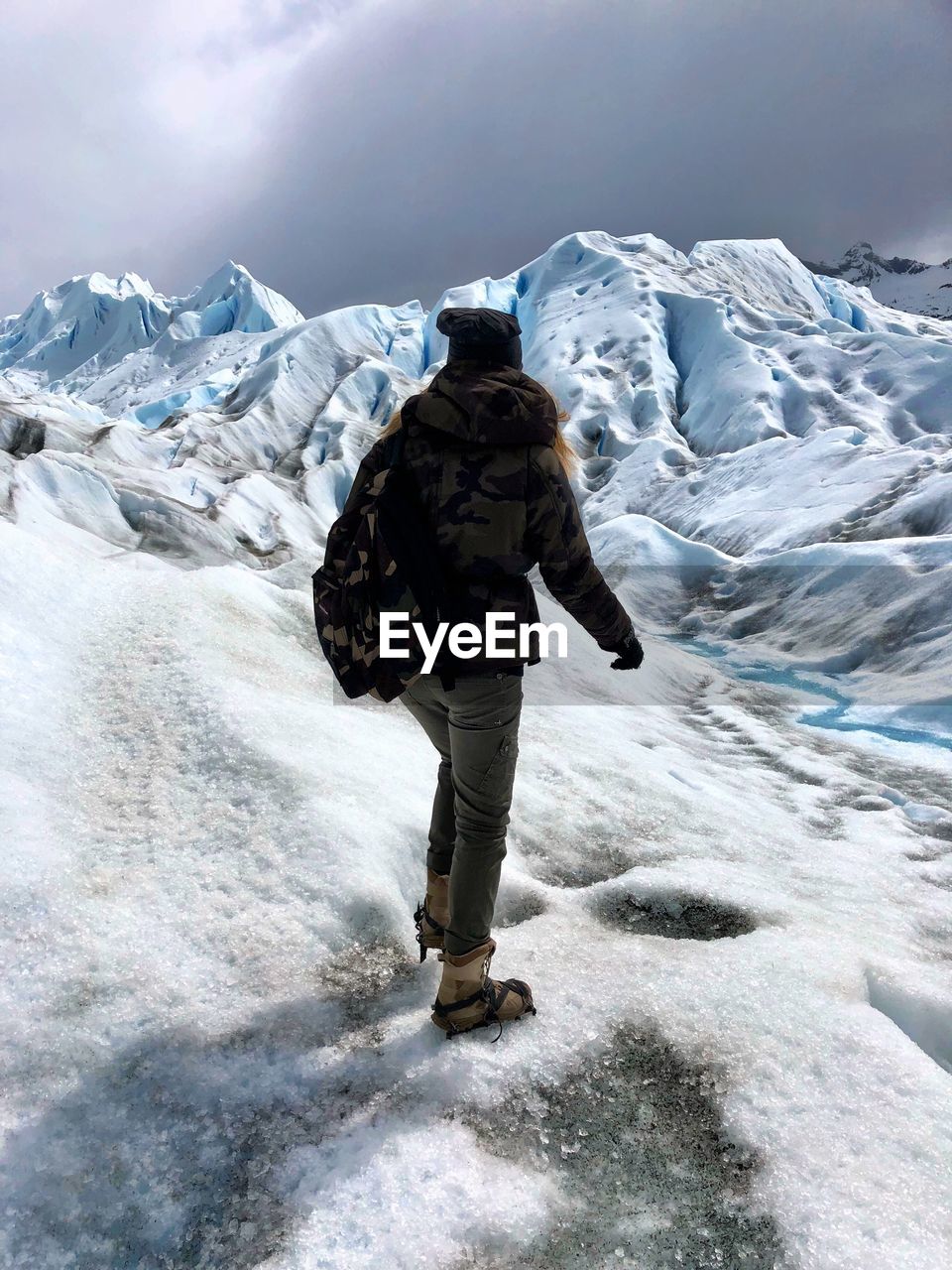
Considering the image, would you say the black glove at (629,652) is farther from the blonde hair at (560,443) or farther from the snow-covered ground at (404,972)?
the snow-covered ground at (404,972)

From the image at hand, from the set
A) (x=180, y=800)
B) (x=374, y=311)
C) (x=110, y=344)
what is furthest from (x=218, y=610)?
(x=110, y=344)

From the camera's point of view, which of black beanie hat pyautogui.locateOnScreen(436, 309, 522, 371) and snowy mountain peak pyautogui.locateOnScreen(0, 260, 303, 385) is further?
snowy mountain peak pyautogui.locateOnScreen(0, 260, 303, 385)

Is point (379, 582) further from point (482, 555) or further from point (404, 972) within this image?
point (404, 972)

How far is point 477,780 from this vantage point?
2256 millimetres

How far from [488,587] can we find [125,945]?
1.85 m

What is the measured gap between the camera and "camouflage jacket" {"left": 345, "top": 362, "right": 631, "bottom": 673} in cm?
213

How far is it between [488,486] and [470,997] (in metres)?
1.70

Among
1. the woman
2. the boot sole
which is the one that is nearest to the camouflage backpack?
the woman

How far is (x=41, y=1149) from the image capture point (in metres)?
1.89

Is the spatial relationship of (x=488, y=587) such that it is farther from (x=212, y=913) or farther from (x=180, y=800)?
(x=180, y=800)

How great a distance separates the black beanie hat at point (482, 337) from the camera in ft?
7.41

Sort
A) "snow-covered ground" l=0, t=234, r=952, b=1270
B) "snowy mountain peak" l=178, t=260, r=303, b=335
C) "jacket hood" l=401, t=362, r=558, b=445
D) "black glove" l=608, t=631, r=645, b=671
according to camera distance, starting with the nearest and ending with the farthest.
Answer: "snow-covered ground" l=0, t=234, r=952, b=1270 → "jacket hood" l=401, t=362, r=558, b=445 → "black glove" l=608, t=631, r=645, b=671 → "snowy mountain peak" l=178, t=260, r=303, b=335

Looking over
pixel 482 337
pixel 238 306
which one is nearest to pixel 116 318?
pixel 238 306

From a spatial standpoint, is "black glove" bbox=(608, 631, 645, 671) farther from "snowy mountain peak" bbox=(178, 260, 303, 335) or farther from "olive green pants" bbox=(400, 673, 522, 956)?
"snowy mountain peak" bbox=(178, 260, 303, 335)
